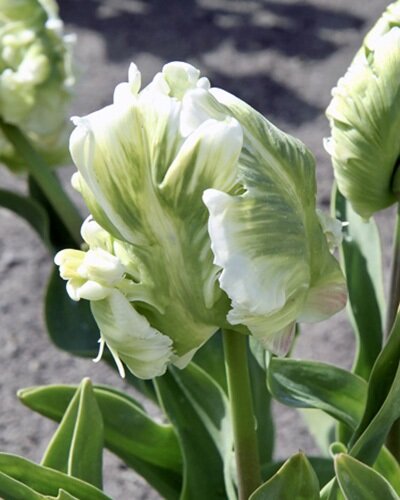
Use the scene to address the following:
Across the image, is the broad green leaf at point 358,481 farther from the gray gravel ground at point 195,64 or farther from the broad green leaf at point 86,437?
the gray gravel ground at point 195,64

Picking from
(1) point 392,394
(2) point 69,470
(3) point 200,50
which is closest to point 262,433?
(2) point 69,470

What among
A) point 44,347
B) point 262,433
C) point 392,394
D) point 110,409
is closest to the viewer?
point 392,394

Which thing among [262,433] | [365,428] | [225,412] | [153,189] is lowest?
[262,433]

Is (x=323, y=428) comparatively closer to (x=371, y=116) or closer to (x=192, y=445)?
(x=192, y=445)

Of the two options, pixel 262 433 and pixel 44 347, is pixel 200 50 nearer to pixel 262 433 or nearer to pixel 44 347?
pixel 44 347

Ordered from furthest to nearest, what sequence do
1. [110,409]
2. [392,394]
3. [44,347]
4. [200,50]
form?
[200,50] < [44,347] < [110,409] < [392,394]

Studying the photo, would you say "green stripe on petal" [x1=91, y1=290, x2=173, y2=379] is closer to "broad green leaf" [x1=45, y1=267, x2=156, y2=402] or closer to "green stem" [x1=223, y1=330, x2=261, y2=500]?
"green stem" [x1=223, y1=330, x2=261, y2=500]

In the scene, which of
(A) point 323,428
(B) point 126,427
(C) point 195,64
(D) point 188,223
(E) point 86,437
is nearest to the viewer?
(D) point 188,223

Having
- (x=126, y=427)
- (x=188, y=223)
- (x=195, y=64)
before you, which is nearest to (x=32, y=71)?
(x=126, y=427)

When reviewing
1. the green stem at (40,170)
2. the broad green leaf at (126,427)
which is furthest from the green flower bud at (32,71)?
the broad green leaf at (126,427)
